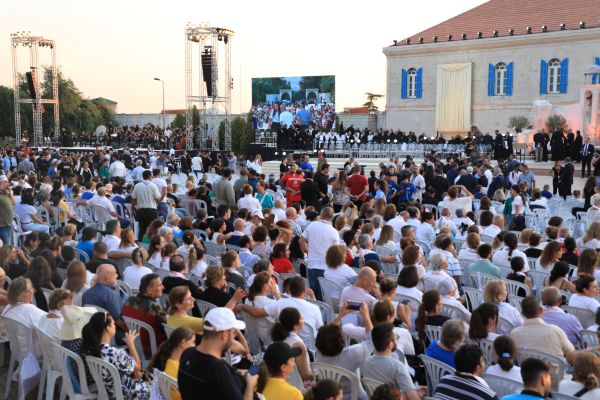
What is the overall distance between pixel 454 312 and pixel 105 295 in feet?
9.70

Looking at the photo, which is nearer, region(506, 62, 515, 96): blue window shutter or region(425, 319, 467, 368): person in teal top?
region(425, 319, 467, 368): person in teal top

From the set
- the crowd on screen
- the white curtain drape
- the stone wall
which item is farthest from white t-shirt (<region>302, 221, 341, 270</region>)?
the white curtain drape

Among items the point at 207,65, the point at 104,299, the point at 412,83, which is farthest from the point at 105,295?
the point at 412,83

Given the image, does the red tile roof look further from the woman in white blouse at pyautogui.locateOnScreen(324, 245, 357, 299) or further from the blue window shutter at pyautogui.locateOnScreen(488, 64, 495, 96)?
the woman in white blouse at pyautogui.locateOnScreen(324, 245, 357, 299)

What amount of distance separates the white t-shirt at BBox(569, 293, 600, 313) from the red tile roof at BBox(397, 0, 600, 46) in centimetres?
3558

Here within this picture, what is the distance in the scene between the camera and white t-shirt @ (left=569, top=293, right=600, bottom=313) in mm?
6133

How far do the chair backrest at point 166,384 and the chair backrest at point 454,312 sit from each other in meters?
2.79

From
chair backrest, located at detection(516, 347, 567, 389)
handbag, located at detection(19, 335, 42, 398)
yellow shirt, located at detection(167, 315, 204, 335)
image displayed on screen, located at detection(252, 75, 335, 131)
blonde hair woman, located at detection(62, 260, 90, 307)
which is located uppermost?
image displayed on screen, located at detection(252, 75, 335, 131)

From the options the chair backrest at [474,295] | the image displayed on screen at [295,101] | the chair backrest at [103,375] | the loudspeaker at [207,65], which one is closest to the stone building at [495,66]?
the image displayed on screen at [295,101]

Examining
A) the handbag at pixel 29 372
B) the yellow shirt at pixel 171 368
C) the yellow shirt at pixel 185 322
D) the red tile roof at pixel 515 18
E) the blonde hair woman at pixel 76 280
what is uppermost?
the red tile roof at pixel 515 18

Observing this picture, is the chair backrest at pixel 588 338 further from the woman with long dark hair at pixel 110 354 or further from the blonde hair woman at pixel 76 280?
the blonde hair woman at pixel 76 280

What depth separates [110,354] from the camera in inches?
187

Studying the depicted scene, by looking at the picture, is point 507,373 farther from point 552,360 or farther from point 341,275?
point 341,275

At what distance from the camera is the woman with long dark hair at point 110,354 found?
4.74m
